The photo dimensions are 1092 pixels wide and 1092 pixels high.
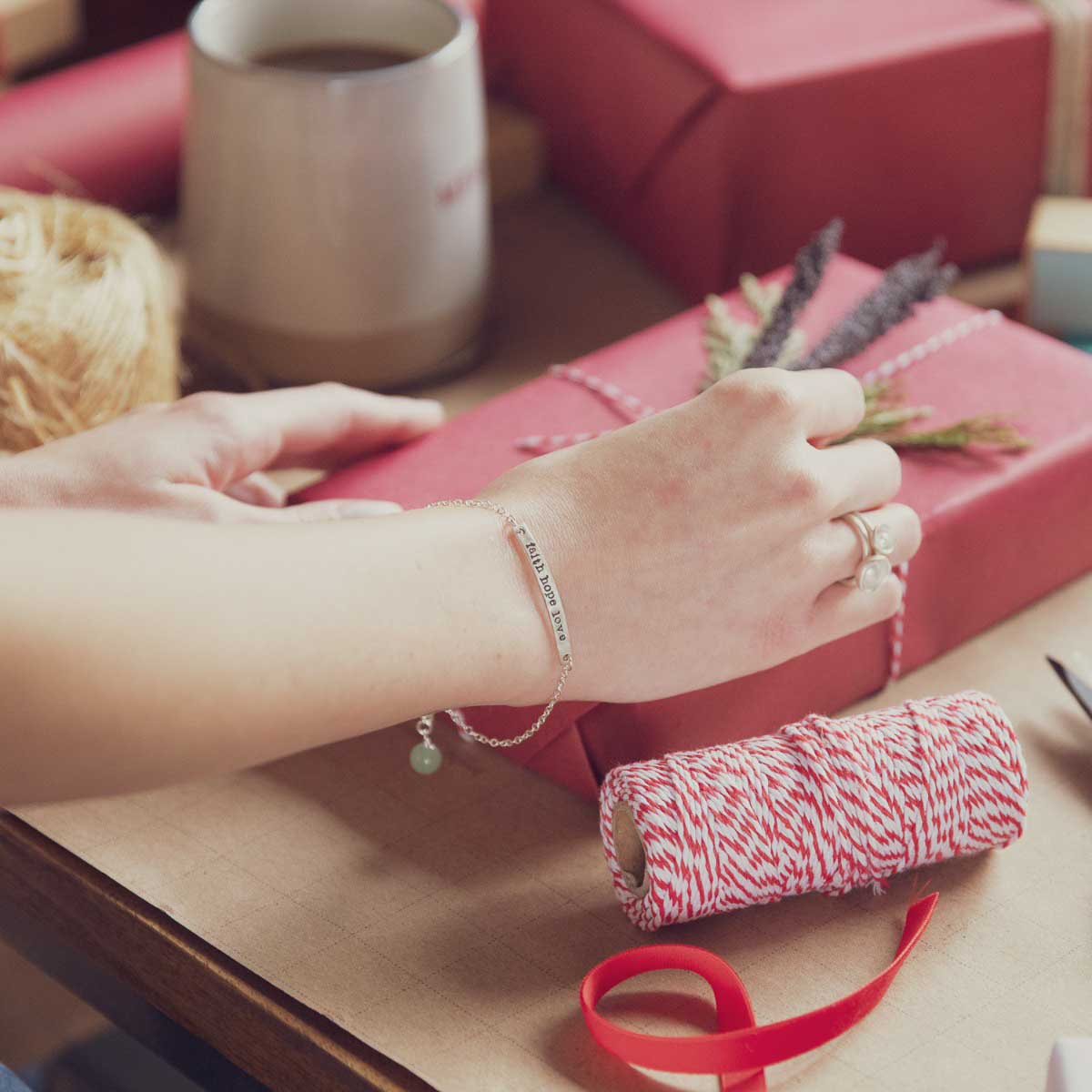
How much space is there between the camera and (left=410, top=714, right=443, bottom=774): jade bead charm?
0.62 metres

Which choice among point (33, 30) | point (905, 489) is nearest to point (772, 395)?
point (905, 489)

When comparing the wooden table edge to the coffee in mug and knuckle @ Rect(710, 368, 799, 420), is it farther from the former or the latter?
the coffee in mug

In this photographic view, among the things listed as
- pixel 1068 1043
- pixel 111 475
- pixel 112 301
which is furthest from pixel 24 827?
pixel 1068 1043

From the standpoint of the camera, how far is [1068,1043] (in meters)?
0.46

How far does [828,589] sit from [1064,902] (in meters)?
0.16

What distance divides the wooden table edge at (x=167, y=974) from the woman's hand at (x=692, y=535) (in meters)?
0.15

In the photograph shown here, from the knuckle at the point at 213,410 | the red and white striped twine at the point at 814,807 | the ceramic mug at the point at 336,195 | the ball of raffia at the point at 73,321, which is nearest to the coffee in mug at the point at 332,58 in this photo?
the ceramic mug at the point at 336,195

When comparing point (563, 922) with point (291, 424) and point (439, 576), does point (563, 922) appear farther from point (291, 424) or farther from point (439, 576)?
point (291, 424)

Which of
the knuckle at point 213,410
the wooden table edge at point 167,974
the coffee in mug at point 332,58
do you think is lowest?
the wooden table edge at point 167,974

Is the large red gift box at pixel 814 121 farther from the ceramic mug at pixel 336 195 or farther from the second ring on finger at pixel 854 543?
the second ring on finger at pixel 854 543

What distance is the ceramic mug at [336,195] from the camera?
2.51ft

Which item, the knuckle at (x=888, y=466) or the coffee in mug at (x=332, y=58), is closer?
the knuckle at (x=888, y=466)

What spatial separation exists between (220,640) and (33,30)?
967mm

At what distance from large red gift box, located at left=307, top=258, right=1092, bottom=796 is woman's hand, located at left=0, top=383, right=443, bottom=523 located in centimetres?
3
